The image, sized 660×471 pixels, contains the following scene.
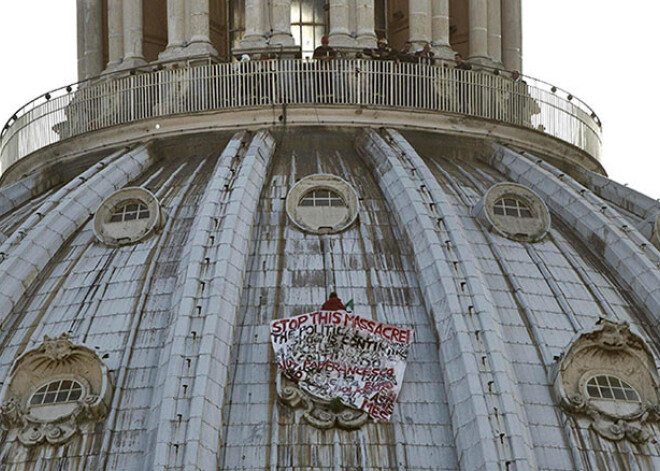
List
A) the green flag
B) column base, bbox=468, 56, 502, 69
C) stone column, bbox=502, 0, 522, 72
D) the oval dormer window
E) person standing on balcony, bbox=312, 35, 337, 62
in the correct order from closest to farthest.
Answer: the oval dormer window → the green flag → person standing on balcony, bbox=312, 35, 337, 62 → column base, bbox=468, 56, 502, 69 → stone column, bbox=502, 0, 522, 72

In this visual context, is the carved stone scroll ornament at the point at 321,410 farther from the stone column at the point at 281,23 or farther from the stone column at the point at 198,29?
the stone column at the point at 198,29

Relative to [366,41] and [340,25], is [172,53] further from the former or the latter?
[366,41]

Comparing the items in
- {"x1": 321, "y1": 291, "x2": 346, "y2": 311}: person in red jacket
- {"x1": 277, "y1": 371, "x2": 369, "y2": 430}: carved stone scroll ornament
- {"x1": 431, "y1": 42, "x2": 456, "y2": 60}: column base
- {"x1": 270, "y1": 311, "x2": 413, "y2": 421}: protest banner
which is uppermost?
{"x1": 431, "y1": 42, "x2": 456, "y2": 60}: column base

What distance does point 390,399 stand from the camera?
48.0m

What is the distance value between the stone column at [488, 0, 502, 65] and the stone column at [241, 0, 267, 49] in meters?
5.25

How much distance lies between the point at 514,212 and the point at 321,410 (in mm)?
6798

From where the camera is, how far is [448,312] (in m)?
48.7

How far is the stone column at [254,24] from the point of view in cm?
5544

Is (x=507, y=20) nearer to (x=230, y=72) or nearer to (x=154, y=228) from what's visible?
(x=230, y=72)

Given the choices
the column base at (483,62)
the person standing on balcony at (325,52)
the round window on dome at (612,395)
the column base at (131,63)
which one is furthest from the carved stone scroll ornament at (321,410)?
the column base at (483,62)

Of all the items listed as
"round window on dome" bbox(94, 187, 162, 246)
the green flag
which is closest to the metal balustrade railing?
"round window on dome" bbox(94, 187, 162, 246)

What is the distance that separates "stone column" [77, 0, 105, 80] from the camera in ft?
195

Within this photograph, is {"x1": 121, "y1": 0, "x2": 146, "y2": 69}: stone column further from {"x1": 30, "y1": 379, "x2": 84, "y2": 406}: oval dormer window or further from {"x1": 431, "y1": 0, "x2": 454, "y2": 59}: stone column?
{"x1": 30, "y1": 379, "x2": 84, "y2": 406}: oval dormer window

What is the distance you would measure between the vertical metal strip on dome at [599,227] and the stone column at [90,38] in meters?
9.27
